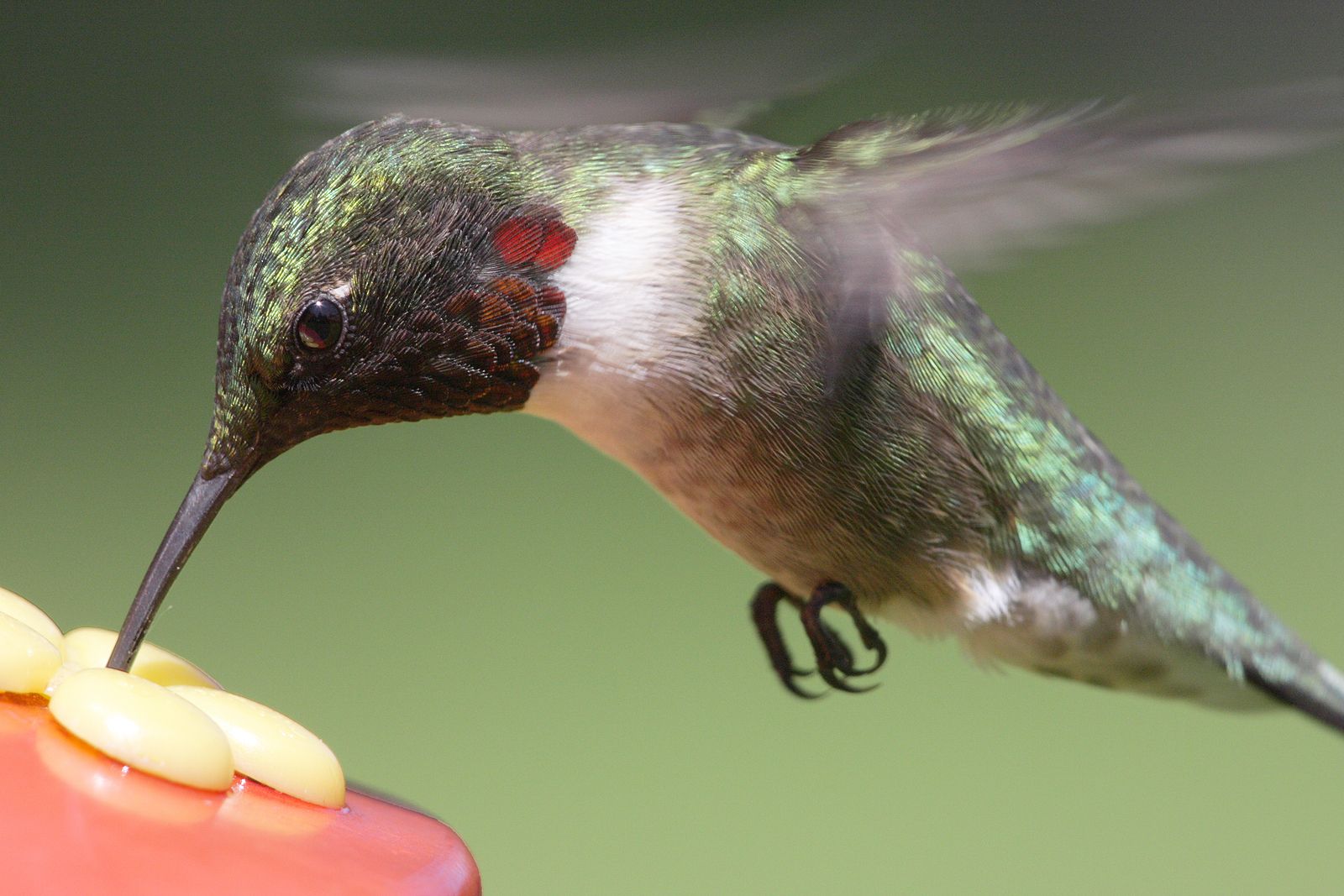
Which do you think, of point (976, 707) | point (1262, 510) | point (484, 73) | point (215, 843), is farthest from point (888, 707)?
point (215, 843)

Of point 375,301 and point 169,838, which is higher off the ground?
point 375,301

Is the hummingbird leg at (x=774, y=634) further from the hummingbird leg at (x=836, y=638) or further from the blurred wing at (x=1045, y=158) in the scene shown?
the blurred wing at (x=1045, y=158)

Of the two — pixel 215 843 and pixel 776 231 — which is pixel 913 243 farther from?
pixel 215 843

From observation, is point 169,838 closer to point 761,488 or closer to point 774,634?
point 761,488

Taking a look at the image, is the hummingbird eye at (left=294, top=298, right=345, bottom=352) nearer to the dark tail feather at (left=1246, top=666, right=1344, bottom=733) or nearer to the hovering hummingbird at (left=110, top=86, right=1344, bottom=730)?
the hovering hummingbird at (left=110, top=86, right=1344, bottom=730)

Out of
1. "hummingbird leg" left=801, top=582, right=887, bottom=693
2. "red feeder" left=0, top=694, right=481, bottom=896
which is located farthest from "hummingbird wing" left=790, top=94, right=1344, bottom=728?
"red feeder" left=0, top=694, right=481, bottom=896

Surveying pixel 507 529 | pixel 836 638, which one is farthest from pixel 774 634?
pixel 507 529

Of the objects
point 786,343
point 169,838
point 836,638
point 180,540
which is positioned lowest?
point 169,838
